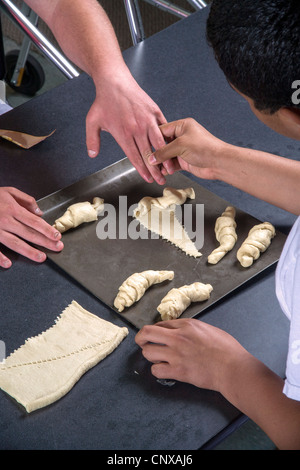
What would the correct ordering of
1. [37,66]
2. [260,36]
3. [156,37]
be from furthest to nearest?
[37,66] < [156,37] < [260,36]

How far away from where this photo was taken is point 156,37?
1.86 metres

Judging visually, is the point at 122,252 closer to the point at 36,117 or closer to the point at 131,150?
the point at 131,150

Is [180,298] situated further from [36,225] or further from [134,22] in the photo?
[134,22]

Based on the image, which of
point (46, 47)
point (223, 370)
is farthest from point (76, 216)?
point (46, 47)

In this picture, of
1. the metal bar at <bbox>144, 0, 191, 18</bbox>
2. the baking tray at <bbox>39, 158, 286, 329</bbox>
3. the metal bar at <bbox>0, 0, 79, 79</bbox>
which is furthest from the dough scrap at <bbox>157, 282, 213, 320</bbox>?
the metal bar at <bbox>144, 0, 191, 18</bbox>

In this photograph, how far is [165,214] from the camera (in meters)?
1.33

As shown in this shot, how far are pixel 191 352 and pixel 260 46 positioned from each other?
0.53 metres

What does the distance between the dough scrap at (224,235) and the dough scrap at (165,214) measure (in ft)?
0.23

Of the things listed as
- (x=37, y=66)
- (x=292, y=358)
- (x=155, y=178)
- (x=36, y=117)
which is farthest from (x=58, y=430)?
(x=37, y=66)

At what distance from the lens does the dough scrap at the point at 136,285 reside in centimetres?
112

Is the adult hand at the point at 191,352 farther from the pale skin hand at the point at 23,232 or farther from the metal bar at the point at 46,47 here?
the metal bar at the point at 46,47

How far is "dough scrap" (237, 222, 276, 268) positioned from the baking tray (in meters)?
0.01

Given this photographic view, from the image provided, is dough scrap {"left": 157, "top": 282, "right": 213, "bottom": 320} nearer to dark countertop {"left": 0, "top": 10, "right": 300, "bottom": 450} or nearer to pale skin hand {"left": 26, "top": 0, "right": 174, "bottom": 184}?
dark countertop {"left": 0, "top": 10, "right": 300, "bottom": 450}

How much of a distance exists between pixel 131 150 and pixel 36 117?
35 centimetres
